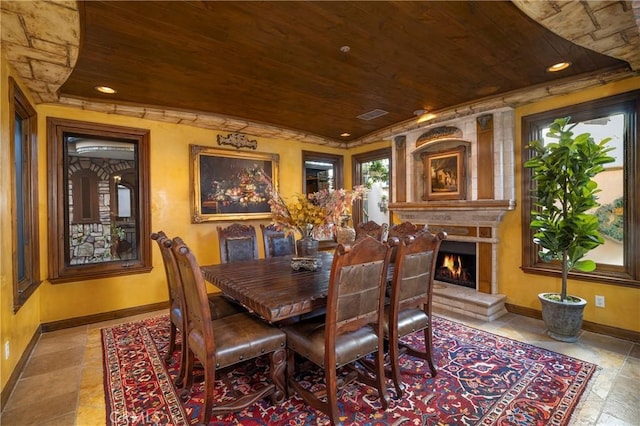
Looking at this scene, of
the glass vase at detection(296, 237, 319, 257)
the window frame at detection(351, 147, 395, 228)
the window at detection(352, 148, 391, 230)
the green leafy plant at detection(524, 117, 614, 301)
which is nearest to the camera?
the glass vase at detection(296, 237, 319, 257)

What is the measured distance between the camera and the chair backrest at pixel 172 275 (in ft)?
6.61

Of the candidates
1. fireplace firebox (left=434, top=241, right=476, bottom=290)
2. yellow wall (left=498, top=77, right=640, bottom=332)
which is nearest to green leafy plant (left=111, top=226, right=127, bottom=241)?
fireplace firebox (left=434, top=241, right=476, bottom=290)

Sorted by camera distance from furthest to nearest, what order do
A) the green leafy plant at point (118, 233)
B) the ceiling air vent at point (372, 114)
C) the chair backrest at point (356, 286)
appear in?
the ceiling air vent at point (372, 114), the green leafy plant at point (118, 233), the chair backrest at point (356, 286)

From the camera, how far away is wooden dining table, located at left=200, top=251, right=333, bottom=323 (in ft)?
5.91

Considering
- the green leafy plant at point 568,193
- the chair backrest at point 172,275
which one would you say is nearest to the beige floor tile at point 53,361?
the chair backrest at point 172,275

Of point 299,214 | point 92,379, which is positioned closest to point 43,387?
point 92,379

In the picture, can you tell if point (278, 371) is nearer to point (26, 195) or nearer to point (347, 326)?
point (347, 326)

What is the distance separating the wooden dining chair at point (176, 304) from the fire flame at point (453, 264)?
10.6 ft

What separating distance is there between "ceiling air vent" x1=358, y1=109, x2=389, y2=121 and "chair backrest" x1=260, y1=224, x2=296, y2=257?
204 centimetres

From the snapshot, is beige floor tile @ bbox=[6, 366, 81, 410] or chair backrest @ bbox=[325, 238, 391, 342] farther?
beige floor tile @ bbox=[6, 366, 81, 410]

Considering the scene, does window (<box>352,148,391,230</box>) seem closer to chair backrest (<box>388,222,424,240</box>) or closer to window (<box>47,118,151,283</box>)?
chair backrest (<box>388,222,424,240</box>)

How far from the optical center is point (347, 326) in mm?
1799

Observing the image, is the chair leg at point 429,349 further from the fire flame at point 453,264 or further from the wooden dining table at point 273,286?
the fire flame at point 453,264

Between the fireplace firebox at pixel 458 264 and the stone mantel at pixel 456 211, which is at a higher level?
the stone mantel at pixel 456 211
